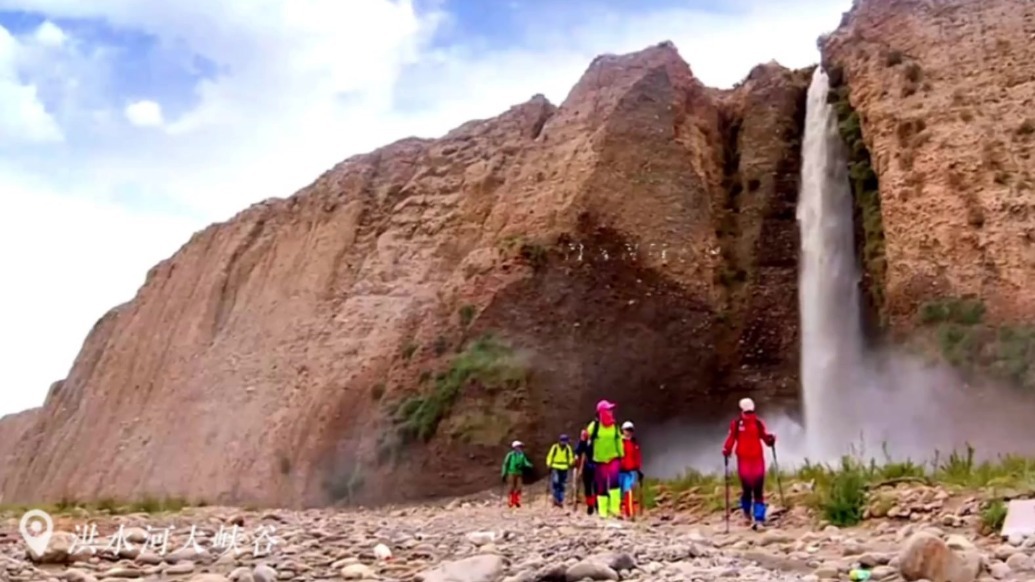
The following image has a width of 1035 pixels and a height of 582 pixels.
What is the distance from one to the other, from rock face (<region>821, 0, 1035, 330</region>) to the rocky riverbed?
1486 centimetres

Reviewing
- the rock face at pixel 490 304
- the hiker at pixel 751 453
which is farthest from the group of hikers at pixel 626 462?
the rock face at pixel 490 304

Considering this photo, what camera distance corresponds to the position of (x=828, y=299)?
1048 inches

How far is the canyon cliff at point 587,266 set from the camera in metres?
25.2

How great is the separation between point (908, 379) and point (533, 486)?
25.3ft

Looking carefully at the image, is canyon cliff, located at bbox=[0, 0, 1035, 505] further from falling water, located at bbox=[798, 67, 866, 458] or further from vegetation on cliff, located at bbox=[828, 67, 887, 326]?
falling water, located at bbox=[798, 67, 866, 458]

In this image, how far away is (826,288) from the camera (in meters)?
26.7

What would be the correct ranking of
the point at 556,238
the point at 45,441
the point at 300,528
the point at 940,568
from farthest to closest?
the point at 45,441
the point at 556,238
the point at 300,528
the point at 940,568

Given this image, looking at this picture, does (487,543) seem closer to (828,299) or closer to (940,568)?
(940,568)

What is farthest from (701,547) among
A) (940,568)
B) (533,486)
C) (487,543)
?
(533,486)

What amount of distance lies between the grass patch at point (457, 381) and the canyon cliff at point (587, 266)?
0.23ft

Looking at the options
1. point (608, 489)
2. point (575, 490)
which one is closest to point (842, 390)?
point (575, 490)

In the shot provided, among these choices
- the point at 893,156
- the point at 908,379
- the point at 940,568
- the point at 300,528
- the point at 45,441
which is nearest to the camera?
the point at 940,568

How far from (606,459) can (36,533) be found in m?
6.04

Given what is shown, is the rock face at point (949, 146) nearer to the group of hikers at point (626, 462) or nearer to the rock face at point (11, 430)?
the group of hikers at point (626, 462)
